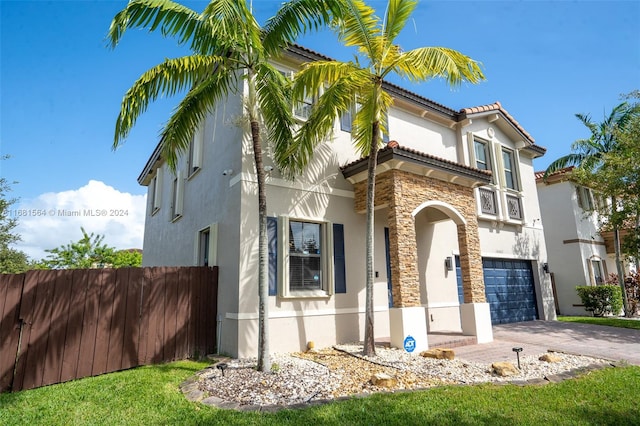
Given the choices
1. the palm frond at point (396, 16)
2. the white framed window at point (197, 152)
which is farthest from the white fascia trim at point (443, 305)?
the white framed window at point (197, 152)

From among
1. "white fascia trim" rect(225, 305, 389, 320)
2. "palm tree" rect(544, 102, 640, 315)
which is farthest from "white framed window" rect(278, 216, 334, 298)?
"palm tree" rect(544, 102, 640, 315)

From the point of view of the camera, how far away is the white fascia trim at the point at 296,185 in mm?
9078

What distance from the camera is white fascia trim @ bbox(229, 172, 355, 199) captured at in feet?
29.8

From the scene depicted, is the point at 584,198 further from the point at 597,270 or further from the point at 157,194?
the point at 157,194

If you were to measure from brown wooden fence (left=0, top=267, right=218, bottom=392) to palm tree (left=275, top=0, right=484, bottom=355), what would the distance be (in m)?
4.13

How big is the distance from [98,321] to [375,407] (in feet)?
19.9

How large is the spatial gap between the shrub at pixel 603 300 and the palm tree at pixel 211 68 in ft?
57.7

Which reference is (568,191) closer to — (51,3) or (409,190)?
(409,190)

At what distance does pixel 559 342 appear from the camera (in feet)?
34.2

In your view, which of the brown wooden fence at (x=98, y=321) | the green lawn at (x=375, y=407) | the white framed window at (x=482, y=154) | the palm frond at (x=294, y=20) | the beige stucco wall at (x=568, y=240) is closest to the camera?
the green lawn at (x=375, y=407)

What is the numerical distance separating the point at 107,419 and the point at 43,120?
31.3 ft

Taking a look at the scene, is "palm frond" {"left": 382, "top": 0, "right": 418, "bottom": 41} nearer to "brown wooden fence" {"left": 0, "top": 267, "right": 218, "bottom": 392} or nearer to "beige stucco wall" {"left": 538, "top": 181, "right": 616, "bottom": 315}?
"brown wooden fence" {"left": 0, "top": 267, "right": 218, "bottom": 392}

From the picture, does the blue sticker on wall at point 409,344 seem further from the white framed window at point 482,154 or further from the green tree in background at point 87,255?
the green tree in background at point 87,255

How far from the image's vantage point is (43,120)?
10617 millimetres
